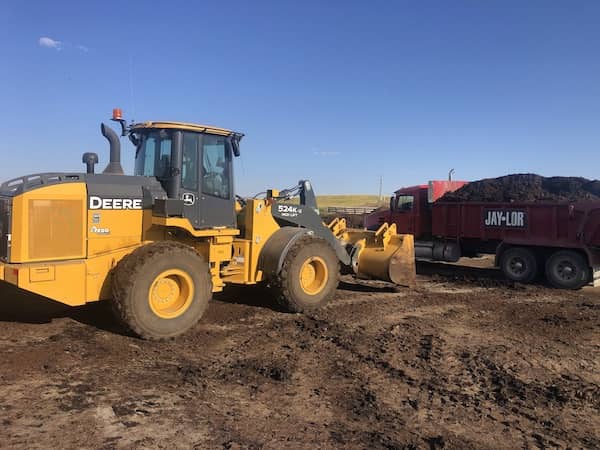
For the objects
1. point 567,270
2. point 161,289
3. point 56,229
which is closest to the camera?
point 56,229

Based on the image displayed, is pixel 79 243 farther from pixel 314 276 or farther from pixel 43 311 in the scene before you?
pixel 314 276

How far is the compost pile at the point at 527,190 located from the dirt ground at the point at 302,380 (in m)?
5.44

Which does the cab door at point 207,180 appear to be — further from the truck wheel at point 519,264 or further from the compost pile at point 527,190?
the compost pile at point 527,190

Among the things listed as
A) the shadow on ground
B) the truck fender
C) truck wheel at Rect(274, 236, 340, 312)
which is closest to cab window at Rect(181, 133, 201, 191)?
the truck fender

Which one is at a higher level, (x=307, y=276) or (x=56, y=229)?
(x=56, y=229)

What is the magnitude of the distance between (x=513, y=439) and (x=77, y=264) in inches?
200

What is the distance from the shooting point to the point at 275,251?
8.59 metres

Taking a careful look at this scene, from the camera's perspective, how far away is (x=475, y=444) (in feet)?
13.8

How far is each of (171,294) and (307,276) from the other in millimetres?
2716

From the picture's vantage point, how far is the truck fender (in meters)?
8.52

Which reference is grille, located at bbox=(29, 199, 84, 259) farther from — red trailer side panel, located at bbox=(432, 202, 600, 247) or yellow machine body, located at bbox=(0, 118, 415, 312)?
red trailer side panel, located at bbox=(432, 202, 600, 247)

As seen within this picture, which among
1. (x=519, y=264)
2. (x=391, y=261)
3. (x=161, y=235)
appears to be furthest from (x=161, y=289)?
(x=519, y=264)

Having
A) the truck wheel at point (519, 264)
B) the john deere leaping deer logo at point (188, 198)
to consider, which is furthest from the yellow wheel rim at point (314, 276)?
the truck wheel at point (519, 264)

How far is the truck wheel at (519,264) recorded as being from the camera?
13.0m
